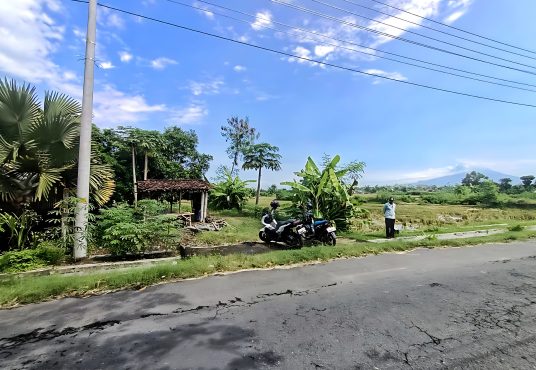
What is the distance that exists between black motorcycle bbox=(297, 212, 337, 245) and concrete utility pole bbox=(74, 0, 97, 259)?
6.21 m

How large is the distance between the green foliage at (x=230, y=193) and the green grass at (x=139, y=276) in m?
14.5

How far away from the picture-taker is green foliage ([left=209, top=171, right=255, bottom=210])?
22.9 metres

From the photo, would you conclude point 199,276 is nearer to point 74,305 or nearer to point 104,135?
point 74,305

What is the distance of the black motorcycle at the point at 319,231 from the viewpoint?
10.6m

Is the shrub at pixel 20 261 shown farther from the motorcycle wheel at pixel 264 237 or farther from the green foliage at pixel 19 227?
the motorcycle wheel at pixel 264 237

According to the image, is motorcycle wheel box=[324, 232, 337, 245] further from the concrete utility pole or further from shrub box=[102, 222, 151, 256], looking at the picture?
the concrete utility pole

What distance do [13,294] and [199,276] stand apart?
2927 mm

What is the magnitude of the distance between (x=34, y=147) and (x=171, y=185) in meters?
7.55

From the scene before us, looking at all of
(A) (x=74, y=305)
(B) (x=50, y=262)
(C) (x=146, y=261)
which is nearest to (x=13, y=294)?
(A) (x=74, y=305)

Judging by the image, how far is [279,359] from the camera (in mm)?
3365

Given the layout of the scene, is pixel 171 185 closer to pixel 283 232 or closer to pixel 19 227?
pixel 283 232

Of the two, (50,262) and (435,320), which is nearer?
(435,320)

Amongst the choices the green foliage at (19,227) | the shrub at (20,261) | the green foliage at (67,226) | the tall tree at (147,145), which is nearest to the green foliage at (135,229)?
the green foliage at (67,226)

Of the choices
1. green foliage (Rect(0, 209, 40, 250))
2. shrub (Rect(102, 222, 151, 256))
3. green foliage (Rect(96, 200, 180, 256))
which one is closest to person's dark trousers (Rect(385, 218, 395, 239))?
green foliage (Rect(96, 200, 180, 256))
